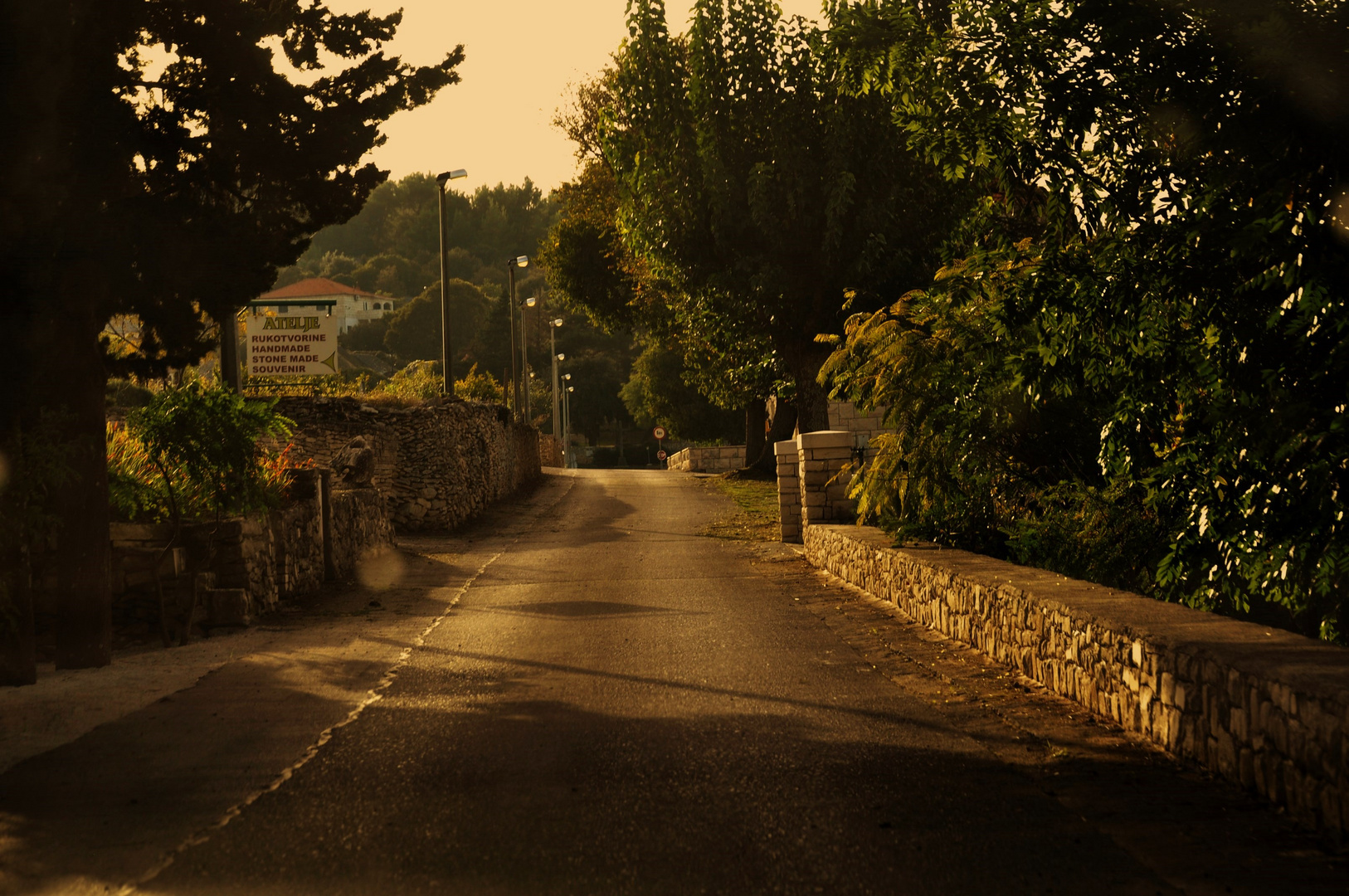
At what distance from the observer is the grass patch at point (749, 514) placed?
850 inches

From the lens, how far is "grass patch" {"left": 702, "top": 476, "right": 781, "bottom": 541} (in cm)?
2159

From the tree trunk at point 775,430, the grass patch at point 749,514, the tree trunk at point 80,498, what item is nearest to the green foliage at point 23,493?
the tree trunk at point 80,498

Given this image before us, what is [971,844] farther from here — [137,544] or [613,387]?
[613,387]

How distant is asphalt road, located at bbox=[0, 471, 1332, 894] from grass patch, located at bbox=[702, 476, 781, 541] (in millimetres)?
11672

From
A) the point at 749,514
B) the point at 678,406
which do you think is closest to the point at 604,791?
the point at 749,514

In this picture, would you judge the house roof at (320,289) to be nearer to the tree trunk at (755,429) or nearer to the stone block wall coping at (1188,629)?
the tree trunk at (755,429)

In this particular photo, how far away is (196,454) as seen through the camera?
10484 millimetres

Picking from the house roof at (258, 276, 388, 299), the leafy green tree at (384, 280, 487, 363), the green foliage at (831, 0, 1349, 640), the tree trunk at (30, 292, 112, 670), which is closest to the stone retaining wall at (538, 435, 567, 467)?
the leafy green tree at (384, 280, 487, 363)

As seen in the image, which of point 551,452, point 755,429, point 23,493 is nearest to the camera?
point 23,493

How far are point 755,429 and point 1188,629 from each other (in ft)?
119

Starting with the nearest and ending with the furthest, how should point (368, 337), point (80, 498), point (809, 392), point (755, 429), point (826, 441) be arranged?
point (80, 498) → point (826, 441) → point (809, 392) → point (755, 429) → point (368, 337)

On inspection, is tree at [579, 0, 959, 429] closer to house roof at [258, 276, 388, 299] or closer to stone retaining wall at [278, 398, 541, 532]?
stone retaining wall at [278, 398, 541, 532]

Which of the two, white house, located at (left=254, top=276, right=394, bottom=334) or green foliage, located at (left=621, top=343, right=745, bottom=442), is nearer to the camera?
green foliage, located at (left=621, top=343, right=745, bottom=442)

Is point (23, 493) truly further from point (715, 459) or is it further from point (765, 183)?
point (715, 459)
